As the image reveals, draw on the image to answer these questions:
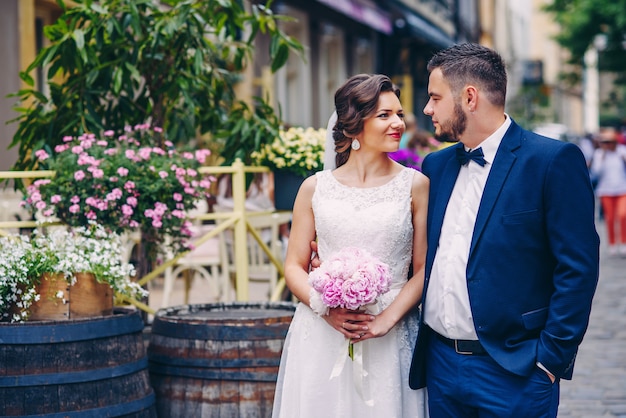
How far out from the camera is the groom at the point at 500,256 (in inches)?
132

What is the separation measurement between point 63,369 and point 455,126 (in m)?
2.03

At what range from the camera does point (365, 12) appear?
17.2m

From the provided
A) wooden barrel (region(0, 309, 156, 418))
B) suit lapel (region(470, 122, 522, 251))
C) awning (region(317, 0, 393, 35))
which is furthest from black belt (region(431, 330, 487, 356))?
awning (region(317, 0, 393, 35))

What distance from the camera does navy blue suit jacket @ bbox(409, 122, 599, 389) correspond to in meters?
3.35

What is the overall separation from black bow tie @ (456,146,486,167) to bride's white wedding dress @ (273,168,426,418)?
0.45m

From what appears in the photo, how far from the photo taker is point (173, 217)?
5.82m

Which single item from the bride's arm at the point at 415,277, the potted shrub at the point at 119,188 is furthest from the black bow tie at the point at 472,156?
the potted shrub at the point at 119,188

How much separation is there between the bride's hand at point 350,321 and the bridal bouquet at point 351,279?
0.16ft

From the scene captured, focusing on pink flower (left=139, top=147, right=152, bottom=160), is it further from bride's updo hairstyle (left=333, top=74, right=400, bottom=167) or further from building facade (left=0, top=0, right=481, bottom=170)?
building facade (left=0, top=0, right=481, bottom=170)

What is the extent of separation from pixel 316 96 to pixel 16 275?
44.3 feet

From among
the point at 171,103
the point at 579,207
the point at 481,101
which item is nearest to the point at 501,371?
the point at 579,207

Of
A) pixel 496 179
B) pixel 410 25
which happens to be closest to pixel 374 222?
pixel 496 179

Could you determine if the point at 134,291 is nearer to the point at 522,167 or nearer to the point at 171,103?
the point at 171,103

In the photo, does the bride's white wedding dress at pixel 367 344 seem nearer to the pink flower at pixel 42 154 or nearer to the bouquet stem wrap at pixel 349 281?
the bouquet stem wrap at pixel 349 281
